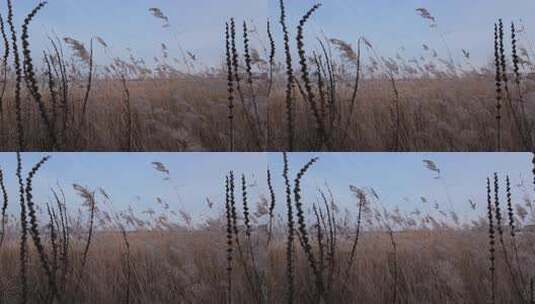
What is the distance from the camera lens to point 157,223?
382 centimetres

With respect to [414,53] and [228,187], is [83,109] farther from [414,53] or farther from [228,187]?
[414,53]

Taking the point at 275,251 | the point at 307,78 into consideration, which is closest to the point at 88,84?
the point at 307,78

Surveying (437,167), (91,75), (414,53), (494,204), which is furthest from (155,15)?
(494,204)

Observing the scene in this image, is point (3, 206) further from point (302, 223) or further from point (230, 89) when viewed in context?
point (302, 223)

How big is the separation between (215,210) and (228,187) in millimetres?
109

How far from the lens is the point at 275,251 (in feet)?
12.6

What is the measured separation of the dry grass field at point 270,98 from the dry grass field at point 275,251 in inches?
6.6

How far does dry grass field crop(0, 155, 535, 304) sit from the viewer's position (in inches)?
150

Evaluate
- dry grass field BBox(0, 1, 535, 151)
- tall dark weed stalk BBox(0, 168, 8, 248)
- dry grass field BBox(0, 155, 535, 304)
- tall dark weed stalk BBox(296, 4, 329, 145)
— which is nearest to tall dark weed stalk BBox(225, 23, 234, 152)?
dry grass field BBox(0, 1, 535, 151)

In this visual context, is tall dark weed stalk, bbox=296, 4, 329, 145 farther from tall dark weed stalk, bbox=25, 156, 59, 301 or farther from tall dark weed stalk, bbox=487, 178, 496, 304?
tall dark weed stalk, bbox=25, 156, 59, 301

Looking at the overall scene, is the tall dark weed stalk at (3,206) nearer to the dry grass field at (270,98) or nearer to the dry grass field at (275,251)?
the dry grass field at (275,251)

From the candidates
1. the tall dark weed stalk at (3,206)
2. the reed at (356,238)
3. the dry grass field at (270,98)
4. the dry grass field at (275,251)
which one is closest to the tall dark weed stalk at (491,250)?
the dry grass field at (275,251)

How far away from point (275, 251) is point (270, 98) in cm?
63

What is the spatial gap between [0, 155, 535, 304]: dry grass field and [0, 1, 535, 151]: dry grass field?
0.55ft
